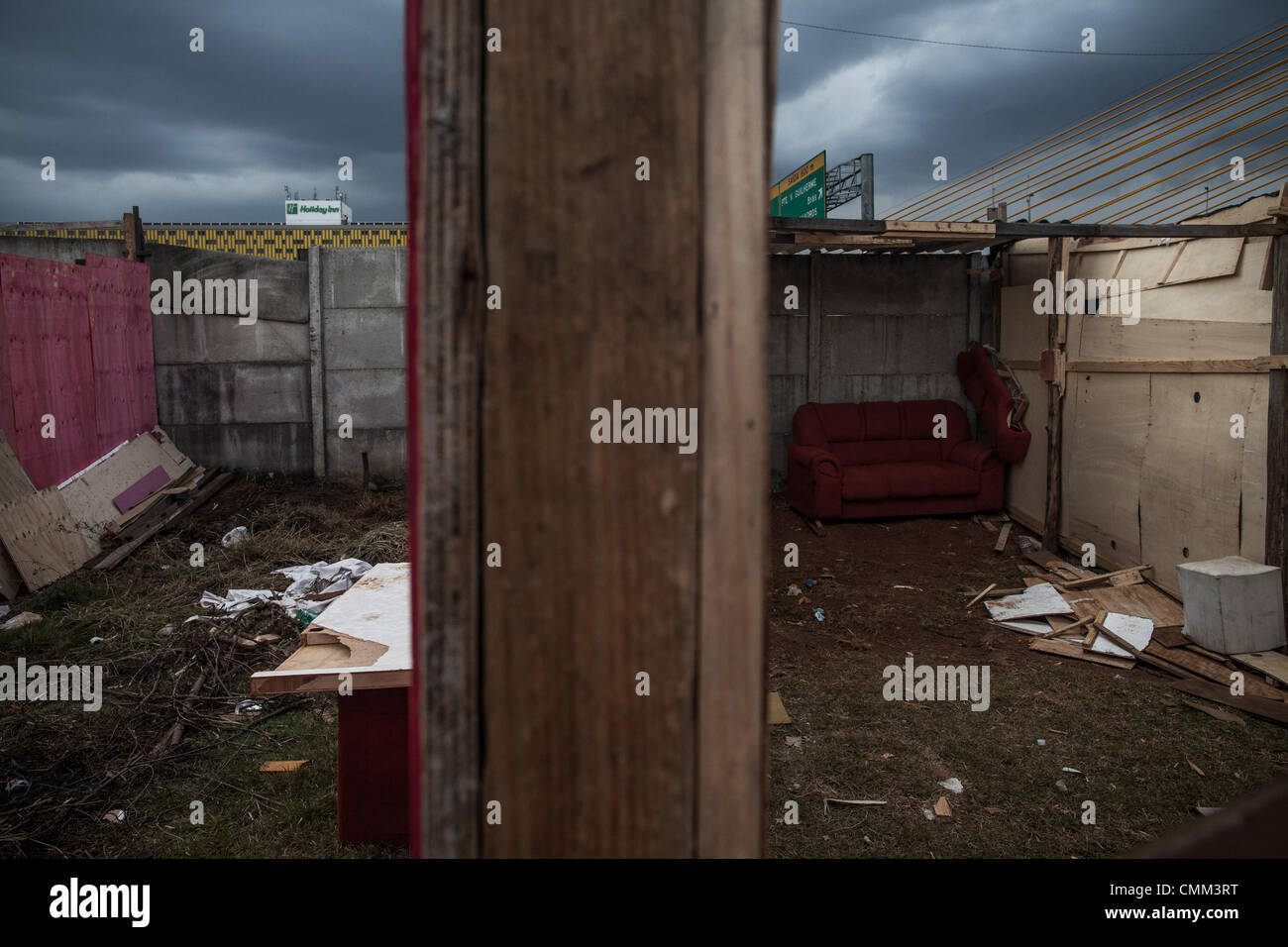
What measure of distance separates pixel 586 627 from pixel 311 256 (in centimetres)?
992

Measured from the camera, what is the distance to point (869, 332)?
994 cm

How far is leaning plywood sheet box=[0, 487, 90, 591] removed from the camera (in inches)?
245

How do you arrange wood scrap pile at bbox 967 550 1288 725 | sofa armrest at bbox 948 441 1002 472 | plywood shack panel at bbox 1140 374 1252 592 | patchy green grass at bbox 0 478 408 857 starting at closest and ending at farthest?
1. patchy green grass at bbox 0 478 408 857
2. wood scrap pile at bbox 967 550 1288 725
3. plywood shack panel at bbox 1140 374 1252 592
4. sofa armrest at bbox 948 441 1002 472

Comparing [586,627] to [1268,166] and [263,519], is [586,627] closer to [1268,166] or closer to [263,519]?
[1268,166]

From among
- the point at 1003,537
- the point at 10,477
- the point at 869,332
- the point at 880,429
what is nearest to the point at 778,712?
the point at 1003,537

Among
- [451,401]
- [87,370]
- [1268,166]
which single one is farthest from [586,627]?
[87,370]

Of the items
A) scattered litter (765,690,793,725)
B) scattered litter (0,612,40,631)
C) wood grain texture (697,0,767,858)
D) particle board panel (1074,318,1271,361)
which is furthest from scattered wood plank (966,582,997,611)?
scattered litter (0,612,40,631)

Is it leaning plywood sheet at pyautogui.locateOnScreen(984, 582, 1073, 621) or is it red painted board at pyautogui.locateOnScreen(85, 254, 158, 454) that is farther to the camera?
red painted board at pyautogui.locateOnScreen(85, 254, 158, 454)

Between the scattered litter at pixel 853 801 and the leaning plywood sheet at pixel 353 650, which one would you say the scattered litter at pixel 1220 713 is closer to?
the scattered litter at pixel 853 801

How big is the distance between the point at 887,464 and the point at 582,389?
9.33 meters

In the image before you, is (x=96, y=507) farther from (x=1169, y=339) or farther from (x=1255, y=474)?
(x=1255, y=474)

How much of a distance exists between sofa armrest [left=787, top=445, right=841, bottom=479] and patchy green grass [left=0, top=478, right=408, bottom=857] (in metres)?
5.45

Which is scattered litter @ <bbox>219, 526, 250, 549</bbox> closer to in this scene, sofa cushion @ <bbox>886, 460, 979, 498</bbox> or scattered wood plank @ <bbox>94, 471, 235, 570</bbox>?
scattered wood plank @ <bbox>94, 471, 235, 570</bbox>

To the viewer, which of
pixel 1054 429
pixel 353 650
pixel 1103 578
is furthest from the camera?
pixel 1054 429
